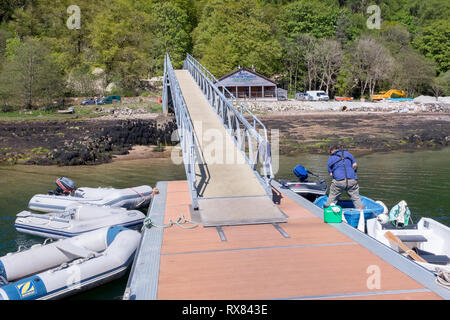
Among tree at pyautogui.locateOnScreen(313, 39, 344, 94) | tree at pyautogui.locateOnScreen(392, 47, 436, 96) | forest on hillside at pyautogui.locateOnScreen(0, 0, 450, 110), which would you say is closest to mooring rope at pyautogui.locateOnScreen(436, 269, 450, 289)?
forest on hillside at pyautogui.locateOnScreen(0, 0, 450, 110)

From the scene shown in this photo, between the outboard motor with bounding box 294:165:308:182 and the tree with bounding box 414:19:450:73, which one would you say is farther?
the tree with bounding box 414:19:450:73

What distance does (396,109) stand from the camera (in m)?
48.4

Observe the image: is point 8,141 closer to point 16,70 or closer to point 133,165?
point 133,165

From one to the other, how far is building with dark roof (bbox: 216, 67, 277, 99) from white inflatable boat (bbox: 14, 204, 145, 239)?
140 ft

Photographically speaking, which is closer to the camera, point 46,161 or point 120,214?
point 120,214

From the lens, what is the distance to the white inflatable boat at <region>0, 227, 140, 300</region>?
6.44 m

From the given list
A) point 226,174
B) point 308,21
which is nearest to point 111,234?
point 226,174

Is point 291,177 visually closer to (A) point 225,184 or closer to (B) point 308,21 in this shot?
(A) point 225,184

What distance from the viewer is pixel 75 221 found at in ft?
32.9

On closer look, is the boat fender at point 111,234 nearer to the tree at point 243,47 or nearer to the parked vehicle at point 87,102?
the parked vehicle at point 87,102

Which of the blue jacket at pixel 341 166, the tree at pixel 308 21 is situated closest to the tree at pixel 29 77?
the tree at pixel 308 21

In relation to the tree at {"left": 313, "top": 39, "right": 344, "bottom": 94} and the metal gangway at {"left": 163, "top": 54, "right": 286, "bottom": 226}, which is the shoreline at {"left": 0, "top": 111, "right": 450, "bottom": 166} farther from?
the tree at {"left": 313, "top": 39, "right": 344, "bottom": 94}

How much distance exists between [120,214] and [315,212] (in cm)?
500
